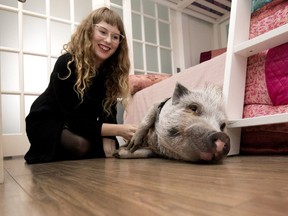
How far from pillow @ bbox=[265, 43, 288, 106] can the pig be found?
191 mm

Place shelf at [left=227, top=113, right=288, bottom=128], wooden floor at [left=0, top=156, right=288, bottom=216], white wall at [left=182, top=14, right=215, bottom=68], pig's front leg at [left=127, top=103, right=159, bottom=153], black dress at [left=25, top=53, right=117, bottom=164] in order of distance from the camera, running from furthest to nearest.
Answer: white wall at [left=182, top=14, right=215, bottom=68]
black dress at [left=25, top=53, right=117, bottom=164]
pig's front leg at [left=127, top=103, right=159, bottom=153]
shelf at [left=227, top=113, right=288, bottom=128]
wooden floor at [left=0, top=156, right=288, bottom=216]

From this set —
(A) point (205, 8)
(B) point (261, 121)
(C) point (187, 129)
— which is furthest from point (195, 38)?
(C) point (187, 129)

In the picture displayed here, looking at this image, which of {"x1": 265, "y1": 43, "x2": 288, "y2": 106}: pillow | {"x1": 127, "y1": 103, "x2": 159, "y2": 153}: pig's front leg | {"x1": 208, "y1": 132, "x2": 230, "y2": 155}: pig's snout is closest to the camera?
{"x1": 208, "y1": 132, "x2": 230, "y2": 155}: pig's snout

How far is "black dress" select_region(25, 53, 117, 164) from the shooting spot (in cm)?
134

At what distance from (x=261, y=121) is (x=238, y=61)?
30 centimetres

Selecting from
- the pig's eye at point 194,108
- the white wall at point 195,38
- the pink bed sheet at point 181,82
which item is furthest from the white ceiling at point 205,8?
the pig's eye at point 194,108

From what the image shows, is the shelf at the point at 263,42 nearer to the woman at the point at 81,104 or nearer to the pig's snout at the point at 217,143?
the pig's snout at the point at 217,143

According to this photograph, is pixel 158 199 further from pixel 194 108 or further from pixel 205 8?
pixel 205 8

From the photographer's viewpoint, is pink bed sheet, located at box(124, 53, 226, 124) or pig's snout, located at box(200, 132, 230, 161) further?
pink bed sheet, located at box(124, 53, 226, 124)

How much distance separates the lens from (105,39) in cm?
147

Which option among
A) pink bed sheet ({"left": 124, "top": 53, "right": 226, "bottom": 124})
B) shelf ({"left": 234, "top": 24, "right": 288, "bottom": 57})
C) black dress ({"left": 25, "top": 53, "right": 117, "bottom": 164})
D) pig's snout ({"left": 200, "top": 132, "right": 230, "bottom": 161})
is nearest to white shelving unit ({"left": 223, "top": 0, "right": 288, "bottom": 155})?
shelf ({"left": 234, "top": 24, "right": 288, "bottom": 57})

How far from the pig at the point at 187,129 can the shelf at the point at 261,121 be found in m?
0.09

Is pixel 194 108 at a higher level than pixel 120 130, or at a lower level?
higher

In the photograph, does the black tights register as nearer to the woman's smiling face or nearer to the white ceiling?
the woman's smiling face
